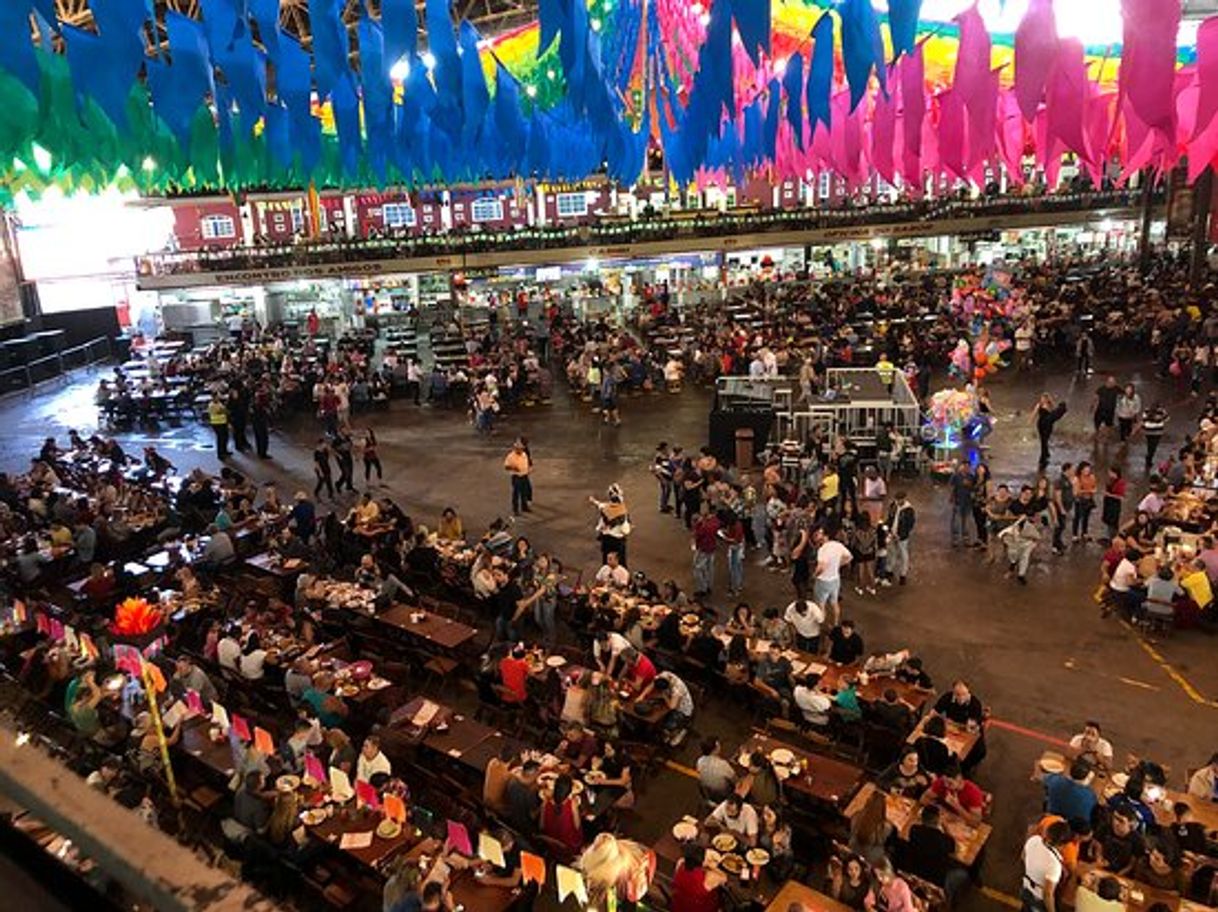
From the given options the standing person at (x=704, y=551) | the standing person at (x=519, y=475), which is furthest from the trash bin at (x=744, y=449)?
the standing person at (x=704, y=551)

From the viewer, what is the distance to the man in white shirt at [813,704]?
8.38 meters

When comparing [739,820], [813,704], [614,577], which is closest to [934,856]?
[739,820]

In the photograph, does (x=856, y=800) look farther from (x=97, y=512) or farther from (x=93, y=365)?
(x=93, y=365)

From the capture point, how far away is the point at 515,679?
9.03 m

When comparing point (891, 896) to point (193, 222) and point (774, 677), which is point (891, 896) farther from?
point (193, 222)

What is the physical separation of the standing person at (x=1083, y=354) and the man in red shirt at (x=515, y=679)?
18836 millimetres

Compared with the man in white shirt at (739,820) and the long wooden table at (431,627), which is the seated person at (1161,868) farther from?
the long wooden table at (431,627)

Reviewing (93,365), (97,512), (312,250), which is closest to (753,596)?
(97,512)

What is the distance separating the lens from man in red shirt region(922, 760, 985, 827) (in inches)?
278

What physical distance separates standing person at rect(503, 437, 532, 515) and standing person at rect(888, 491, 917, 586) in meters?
5.77

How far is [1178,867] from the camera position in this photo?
6391 mm

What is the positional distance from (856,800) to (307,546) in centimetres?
864

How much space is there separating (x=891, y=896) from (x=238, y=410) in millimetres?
17251

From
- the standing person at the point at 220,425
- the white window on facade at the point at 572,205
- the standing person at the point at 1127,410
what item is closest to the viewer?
the standing person at the point at 1127,410
